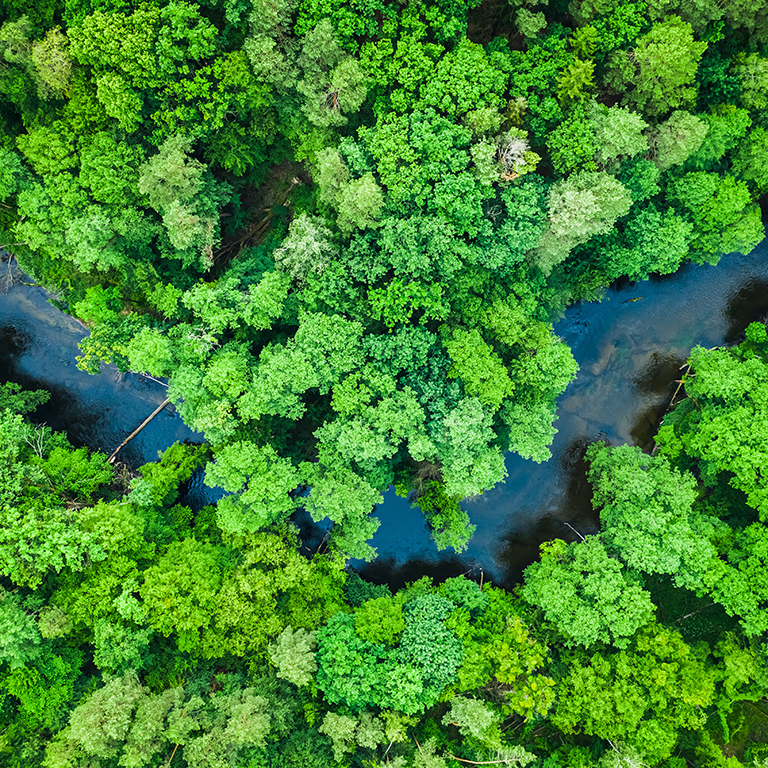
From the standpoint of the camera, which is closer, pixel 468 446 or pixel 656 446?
pixel 468 446

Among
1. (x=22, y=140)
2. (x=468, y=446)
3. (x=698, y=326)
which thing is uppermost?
(x=698, y=326)

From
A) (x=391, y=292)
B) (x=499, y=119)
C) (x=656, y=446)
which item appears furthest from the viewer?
(x=656, y=446)

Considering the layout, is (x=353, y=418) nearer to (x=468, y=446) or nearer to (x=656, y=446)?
(x=468, y=446)

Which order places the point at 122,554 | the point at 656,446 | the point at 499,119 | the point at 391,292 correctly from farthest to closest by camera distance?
the point at 656,446 → the point at 122,554 → the point at 391,292 → the point at 499,119

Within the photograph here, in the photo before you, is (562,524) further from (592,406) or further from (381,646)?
(381,646)

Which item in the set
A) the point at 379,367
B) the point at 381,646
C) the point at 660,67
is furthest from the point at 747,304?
the point at 381,646

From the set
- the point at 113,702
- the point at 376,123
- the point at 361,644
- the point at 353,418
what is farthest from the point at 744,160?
the point at 113,702

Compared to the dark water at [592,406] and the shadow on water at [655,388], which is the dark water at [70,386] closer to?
the dark water at [592,406]

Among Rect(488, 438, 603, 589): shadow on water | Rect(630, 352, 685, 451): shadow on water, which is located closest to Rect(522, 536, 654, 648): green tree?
Rect(488, 438, 603, 589): shadow on water
